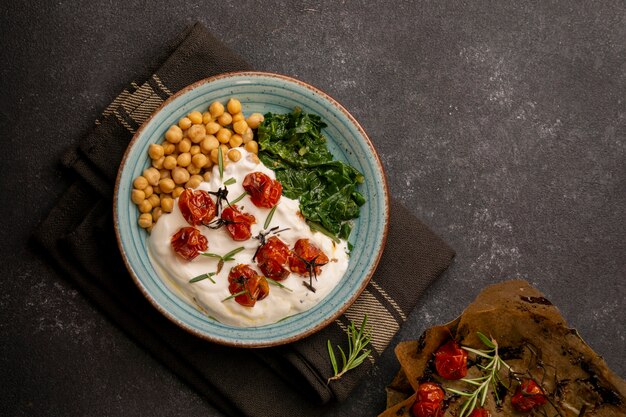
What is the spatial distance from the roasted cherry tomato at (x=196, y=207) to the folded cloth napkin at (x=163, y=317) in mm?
435

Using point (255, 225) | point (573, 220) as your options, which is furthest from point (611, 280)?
point (255, 225)

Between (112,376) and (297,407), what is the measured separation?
3.17 feet

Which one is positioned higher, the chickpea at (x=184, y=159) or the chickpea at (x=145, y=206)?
the chickpea at (x=184, y=159)

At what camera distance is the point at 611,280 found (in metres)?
3.61

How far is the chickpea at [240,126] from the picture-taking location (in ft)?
10.5

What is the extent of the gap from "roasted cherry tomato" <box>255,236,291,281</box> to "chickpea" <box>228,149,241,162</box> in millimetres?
429

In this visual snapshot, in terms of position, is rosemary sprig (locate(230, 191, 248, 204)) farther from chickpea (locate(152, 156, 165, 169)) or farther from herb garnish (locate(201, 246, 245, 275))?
chickpea (locate(152, 156, 165, 169))

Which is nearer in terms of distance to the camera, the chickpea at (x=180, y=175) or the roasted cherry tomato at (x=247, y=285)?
the roasted cherry tomato at (x=247, y=285)

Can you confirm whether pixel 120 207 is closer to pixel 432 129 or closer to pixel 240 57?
pixel 240 57

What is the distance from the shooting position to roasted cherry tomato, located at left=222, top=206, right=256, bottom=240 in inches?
119

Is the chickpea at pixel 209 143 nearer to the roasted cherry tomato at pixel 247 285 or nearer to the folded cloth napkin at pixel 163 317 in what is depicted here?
the folded cloth napkin at pixel 163 317

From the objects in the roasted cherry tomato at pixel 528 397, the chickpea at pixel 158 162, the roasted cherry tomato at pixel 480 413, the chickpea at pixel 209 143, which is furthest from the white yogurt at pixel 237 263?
the roasted cherry tomato at pixel 528 397

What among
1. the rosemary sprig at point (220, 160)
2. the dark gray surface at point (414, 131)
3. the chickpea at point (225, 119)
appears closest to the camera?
the rosemary sprig at point (220, 160)

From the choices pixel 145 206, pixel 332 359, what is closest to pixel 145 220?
pixel 145 206
